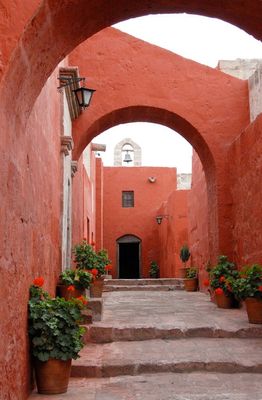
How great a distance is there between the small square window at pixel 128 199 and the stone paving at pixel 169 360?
1722 cm

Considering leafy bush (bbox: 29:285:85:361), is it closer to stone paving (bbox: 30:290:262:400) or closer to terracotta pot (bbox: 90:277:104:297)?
stone paving (bbox: 30:290:262:400)

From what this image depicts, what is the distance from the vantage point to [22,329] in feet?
12.3

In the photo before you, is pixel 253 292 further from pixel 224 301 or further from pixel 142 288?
pixel 142 288

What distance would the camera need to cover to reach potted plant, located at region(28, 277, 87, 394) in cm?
402

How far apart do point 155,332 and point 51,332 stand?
2112 mm

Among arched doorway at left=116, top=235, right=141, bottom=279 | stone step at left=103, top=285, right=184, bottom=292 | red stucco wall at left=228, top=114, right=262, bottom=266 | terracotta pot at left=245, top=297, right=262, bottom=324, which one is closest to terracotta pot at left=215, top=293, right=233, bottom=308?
red stucco wall at left=228, top=114, right=262, bottom=266

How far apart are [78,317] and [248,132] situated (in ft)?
15.7

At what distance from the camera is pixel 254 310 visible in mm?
6293

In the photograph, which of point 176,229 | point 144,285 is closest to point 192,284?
point 144,285

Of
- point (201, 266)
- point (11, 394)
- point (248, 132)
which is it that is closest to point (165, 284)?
point (201, 266)

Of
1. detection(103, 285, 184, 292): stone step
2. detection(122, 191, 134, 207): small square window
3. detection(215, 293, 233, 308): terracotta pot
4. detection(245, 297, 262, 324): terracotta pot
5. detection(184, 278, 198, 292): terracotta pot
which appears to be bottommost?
detection(103, 285, 184, 292): stone step

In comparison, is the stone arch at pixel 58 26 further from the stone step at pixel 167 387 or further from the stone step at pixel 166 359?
the stone step at pixel 166 359

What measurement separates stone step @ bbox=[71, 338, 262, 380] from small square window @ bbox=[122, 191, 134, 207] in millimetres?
18721

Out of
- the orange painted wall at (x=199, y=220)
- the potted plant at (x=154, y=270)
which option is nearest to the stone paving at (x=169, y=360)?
the orange painted wall at (x=199, y=220)
